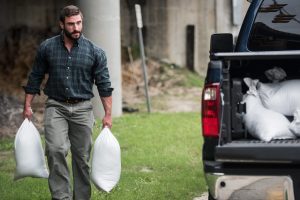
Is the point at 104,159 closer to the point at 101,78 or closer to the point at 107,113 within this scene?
the point at 107,113

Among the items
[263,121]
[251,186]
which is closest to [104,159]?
[263,121]

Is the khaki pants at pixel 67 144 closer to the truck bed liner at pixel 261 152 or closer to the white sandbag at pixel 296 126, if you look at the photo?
the truck bed liner at pixel 261 152

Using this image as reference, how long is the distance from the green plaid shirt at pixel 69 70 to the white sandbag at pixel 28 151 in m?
0.35

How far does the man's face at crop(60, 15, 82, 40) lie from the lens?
243 inches

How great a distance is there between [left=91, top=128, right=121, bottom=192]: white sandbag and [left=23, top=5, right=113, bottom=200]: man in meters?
0.16

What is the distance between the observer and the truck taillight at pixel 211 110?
5.16 metres

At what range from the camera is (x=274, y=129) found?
A: 5.29 meters

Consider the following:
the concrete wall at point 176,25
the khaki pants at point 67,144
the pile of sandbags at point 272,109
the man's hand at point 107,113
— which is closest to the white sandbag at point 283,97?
the pile of sandbags at point 272,109

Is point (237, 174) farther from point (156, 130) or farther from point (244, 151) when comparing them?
point (156, 130)

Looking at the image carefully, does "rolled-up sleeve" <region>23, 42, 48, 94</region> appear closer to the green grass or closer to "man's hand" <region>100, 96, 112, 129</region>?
"man's hand" <region>100, 96, 112, 129</region>

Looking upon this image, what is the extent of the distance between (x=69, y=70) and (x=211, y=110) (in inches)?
64.0

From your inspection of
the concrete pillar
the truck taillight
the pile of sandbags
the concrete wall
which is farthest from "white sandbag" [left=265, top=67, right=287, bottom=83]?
the concrete wall

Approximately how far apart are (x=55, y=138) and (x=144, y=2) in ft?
49.1

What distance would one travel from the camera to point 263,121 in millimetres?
5375
